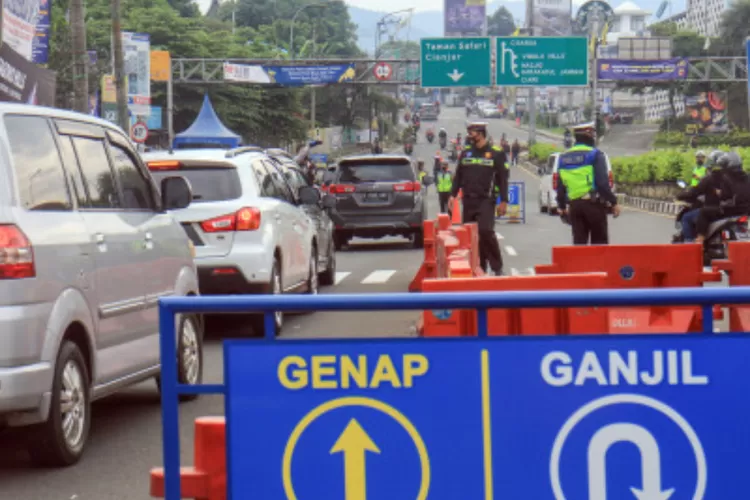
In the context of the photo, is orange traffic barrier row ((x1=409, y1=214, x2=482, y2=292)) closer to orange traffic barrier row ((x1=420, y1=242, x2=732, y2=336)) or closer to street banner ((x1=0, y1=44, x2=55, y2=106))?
orange traffic barrier row ((x1=420, y1=242, x2=732, y2=336))

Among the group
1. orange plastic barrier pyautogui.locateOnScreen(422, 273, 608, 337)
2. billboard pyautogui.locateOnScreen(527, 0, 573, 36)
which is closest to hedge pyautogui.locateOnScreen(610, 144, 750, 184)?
orange plastic barrier pyautogui.locateOnScreen(422, 273, 608, 337)

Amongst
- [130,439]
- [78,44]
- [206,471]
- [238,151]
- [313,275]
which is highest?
[78,44]

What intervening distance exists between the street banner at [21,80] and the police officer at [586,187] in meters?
9.74

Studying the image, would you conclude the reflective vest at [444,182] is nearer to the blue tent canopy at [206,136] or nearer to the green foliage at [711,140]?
the blue tent canopy at [206,136]

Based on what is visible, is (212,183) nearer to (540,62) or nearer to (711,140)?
(540,62)

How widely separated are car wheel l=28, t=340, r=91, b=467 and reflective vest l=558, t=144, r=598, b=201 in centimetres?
839

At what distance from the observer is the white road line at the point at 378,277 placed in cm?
1905

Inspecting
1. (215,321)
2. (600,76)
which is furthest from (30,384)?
(600,76)

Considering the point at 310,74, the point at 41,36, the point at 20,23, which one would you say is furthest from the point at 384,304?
the point at 310,74

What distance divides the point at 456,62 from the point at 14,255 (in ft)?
152

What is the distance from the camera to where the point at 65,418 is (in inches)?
278

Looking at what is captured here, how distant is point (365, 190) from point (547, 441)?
21948 millimetres

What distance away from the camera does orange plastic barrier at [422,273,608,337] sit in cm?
457

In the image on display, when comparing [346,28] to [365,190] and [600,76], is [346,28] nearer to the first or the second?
[600,76]
